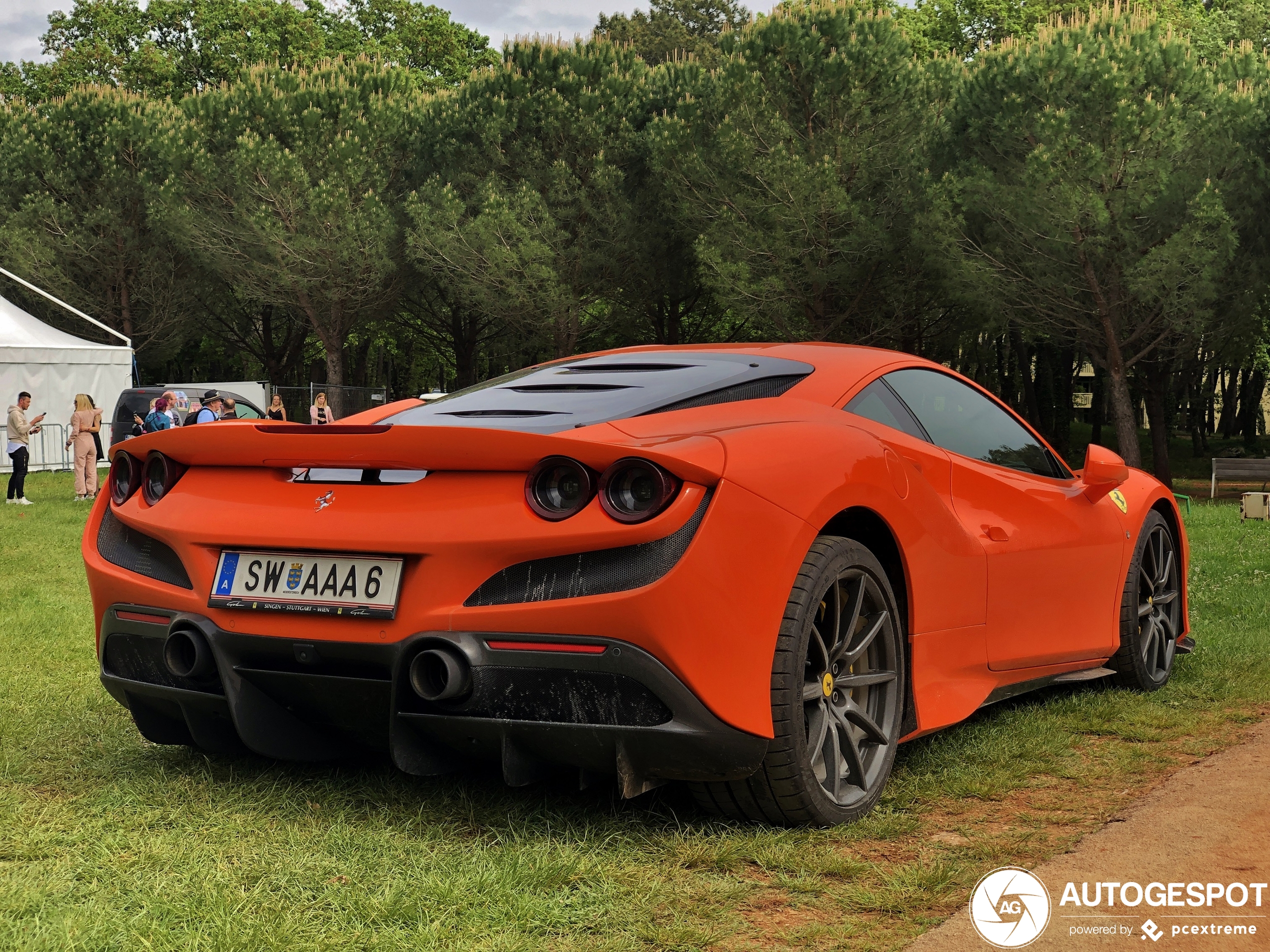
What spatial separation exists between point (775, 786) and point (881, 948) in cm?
71

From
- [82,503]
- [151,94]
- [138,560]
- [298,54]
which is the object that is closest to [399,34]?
[298,54]

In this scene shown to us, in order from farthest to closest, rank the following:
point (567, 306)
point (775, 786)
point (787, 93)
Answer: point (567, 306), point (787, 93), point (775, 786)

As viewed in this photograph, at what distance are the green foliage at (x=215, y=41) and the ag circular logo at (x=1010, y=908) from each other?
159ft

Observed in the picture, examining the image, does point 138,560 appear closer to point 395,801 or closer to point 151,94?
point 395,801

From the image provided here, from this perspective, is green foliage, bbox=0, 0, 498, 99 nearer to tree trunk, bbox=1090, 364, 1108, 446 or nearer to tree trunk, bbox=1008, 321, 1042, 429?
tree trunk, bbox=1008, 321, 1042, 429

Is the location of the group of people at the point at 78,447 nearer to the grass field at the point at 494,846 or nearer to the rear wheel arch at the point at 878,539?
the grass field at the point at 494,846

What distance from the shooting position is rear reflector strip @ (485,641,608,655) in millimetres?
3156

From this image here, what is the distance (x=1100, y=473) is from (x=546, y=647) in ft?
9.45

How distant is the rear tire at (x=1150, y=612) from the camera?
554cm

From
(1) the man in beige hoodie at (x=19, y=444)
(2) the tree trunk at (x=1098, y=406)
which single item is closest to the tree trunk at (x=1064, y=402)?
(2) the tree trunk at (x=1098, y=406)

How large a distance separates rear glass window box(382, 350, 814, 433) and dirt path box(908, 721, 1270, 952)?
153 centimetres

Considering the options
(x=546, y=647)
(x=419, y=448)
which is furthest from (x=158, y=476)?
(x=546, y=647)

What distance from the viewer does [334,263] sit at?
33.9 metres

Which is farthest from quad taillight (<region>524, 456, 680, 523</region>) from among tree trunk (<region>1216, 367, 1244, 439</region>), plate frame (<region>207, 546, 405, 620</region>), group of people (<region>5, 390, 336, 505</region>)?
tree trunk (<region>1216, 367, 1244, 439</region>)
